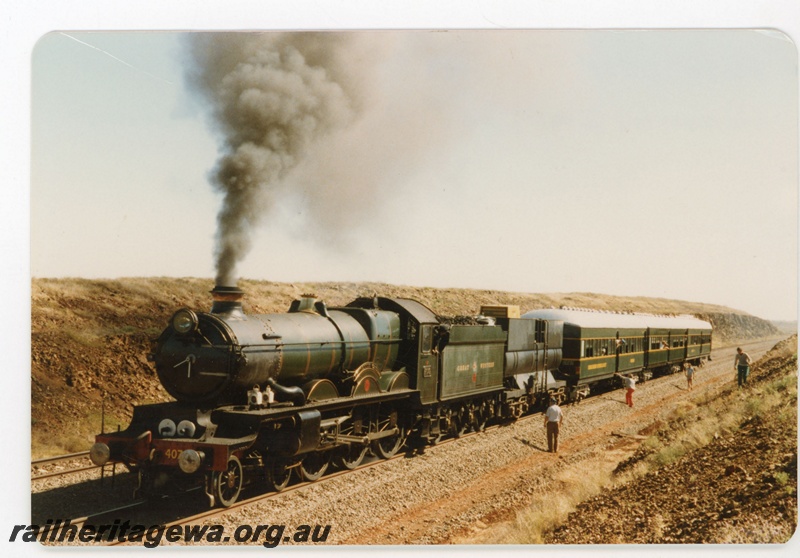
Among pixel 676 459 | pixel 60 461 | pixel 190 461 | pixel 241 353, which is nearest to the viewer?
pixel 190 461

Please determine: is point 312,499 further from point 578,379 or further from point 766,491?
point 578,379

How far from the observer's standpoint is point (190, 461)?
8.48 meters

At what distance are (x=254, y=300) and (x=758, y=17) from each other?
15.9 m

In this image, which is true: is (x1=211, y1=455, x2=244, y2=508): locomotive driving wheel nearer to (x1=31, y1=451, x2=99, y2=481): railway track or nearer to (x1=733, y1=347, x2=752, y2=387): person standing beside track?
(x1=31, y1=451, x2=99, y2=481): railway track

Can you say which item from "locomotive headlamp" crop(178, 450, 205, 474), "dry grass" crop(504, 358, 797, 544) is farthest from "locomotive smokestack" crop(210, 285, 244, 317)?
"dry grass" crop(504, 358, 797, 544)

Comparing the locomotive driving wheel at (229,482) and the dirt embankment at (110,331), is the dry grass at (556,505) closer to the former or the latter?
the locomotive driving wheel at (229,482)

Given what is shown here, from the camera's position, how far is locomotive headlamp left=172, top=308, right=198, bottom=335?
29.5 feet

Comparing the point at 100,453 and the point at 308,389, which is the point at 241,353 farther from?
the point at 100,453

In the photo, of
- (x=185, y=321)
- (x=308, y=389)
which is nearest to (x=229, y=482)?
(x=308, y=389)

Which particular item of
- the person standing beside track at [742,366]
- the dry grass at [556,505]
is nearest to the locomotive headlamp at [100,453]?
the dry grass at [556,505]

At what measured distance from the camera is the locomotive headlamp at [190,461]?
845cm

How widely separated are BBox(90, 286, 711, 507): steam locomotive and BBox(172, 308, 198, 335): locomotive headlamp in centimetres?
2

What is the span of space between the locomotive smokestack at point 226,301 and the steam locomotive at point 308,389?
0.05ft

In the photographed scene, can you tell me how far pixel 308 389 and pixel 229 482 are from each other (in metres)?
1.82
